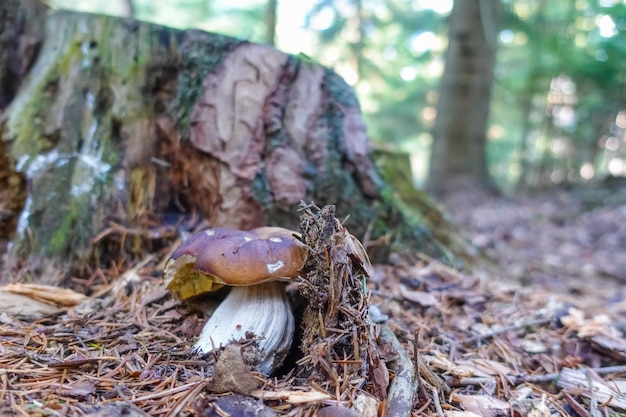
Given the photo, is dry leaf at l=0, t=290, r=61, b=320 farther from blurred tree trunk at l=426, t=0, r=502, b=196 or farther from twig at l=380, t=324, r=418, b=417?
blurred tree trunk at l=426, t=0, r=502, b=196

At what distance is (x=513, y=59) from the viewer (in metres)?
16.3

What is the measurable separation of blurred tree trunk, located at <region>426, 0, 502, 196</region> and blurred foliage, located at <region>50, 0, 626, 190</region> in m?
1.71

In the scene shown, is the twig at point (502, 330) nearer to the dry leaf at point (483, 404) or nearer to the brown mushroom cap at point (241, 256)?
the dry leaf at point (483, 404)

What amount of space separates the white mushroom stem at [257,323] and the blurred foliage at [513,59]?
19.5 feet

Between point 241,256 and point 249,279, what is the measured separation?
98 mm

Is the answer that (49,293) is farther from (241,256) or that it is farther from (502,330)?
(502,330)

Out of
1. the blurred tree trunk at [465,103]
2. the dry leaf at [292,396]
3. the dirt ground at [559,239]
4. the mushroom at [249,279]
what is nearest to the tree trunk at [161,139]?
the mushroom at [249,279]

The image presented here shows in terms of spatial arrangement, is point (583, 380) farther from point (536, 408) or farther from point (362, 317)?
point (362, 317)

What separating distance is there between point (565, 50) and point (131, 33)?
10.1 meters

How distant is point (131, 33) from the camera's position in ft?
9.54

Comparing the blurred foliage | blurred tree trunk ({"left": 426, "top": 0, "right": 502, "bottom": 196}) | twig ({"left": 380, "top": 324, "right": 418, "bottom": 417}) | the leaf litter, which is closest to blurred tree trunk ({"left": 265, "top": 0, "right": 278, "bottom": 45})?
the blurred foliage

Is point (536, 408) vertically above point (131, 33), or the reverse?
A: point (131, 33)

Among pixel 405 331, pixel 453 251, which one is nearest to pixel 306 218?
pixel 405 331

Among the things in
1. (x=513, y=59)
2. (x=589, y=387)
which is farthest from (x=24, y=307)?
(x=513, y=59)
